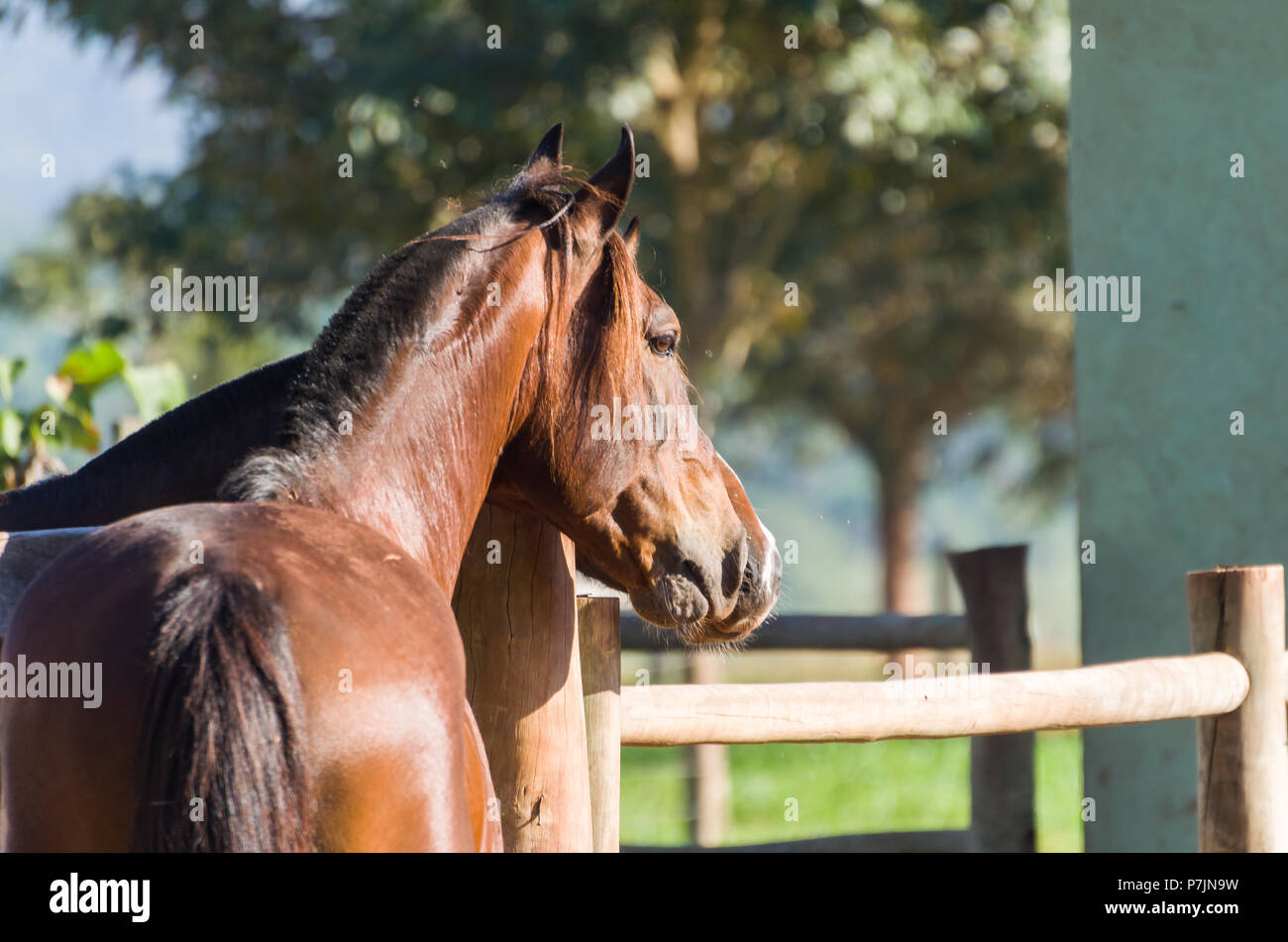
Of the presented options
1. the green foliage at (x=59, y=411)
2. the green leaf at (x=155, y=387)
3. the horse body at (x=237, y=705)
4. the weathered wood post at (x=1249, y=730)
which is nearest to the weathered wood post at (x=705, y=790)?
the green leaf at (x=155, y=387)

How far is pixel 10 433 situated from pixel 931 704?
10.0 feet

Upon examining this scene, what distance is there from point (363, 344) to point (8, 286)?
67.2 feet

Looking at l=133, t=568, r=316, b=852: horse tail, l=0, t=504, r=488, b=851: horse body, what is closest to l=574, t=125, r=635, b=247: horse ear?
l=0, t=504, r=488, b=851: horse body

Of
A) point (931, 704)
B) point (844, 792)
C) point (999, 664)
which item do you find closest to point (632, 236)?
point (931, 704)

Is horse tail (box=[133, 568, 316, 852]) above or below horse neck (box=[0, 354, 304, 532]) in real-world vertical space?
below

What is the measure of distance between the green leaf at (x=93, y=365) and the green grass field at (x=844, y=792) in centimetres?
546

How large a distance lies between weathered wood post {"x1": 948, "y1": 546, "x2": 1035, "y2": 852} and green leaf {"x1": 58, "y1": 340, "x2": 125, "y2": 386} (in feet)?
10.00

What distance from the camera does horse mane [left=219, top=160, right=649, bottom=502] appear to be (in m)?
1.88

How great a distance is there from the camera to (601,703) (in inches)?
92.2

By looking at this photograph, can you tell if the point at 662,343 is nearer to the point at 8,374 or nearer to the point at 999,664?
the point at 999,664

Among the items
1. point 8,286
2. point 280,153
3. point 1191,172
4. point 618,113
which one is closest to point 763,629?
point 1191,172

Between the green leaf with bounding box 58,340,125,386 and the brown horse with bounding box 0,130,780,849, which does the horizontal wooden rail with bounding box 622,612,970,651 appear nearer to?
the brown horse with bounding box 0,130,780,849

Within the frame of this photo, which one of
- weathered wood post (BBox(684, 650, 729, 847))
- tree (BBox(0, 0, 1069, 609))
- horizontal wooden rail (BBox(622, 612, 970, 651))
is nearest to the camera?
horizontal wooden rail (BBox(622, 612, 970, 651))

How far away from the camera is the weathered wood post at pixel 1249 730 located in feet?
10.0
